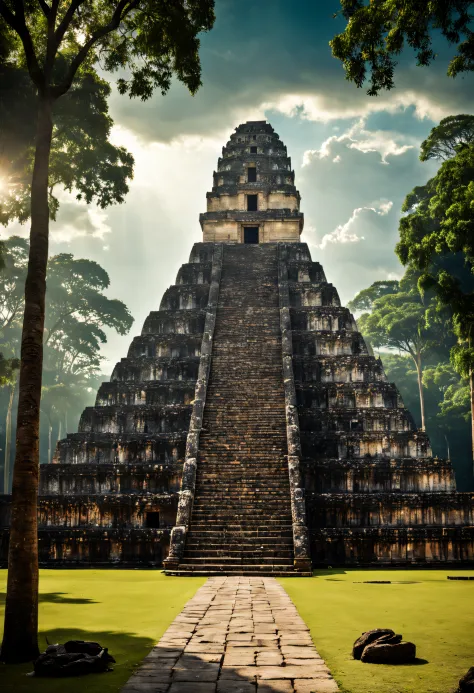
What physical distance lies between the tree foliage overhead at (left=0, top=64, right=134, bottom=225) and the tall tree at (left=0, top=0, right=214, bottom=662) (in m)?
4.96

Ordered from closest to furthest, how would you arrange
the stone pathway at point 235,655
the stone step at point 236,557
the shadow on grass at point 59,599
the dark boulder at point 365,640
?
the stone pathway at point 235,655 → the dark boulder at point 365,640 → the shadow on grass at point 59,599 → the stone step at point 236,557

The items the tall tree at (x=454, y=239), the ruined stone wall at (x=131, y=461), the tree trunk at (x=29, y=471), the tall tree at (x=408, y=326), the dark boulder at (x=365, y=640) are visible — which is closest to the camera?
the dark boulder at (x=365, y=640)

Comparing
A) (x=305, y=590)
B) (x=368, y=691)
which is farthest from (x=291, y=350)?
(x=368, y=691)

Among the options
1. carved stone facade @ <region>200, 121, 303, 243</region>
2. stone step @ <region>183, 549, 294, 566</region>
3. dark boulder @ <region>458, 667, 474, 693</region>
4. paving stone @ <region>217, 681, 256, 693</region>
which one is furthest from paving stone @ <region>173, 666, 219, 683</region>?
carved stone facade @ <region>200, 121, 303, 243</region>

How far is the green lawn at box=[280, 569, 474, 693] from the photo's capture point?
164 inches

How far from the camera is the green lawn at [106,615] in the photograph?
13.8 ft

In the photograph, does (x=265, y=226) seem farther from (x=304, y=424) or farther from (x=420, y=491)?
(x=420, y=491)

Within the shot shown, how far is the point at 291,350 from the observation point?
61.9ft

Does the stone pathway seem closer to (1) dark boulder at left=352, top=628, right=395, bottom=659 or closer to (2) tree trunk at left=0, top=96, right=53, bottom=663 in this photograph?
(1) dark boulder at left=352, top=628, right=395, bottom=659

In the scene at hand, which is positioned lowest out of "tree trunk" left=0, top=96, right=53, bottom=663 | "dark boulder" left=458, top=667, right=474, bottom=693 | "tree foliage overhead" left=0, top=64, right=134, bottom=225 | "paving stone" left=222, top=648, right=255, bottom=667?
"paving stone" left=222, top=648, right=255, bottom=667

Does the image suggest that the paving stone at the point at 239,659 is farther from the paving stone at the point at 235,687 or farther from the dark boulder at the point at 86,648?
the dark boulder at the point at 86,648

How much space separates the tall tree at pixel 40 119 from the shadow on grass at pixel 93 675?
52 cm

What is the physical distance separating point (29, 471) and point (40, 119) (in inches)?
144

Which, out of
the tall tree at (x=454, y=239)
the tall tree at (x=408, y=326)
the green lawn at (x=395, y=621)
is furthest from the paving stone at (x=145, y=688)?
the tall tree at (x=408, y=326)
